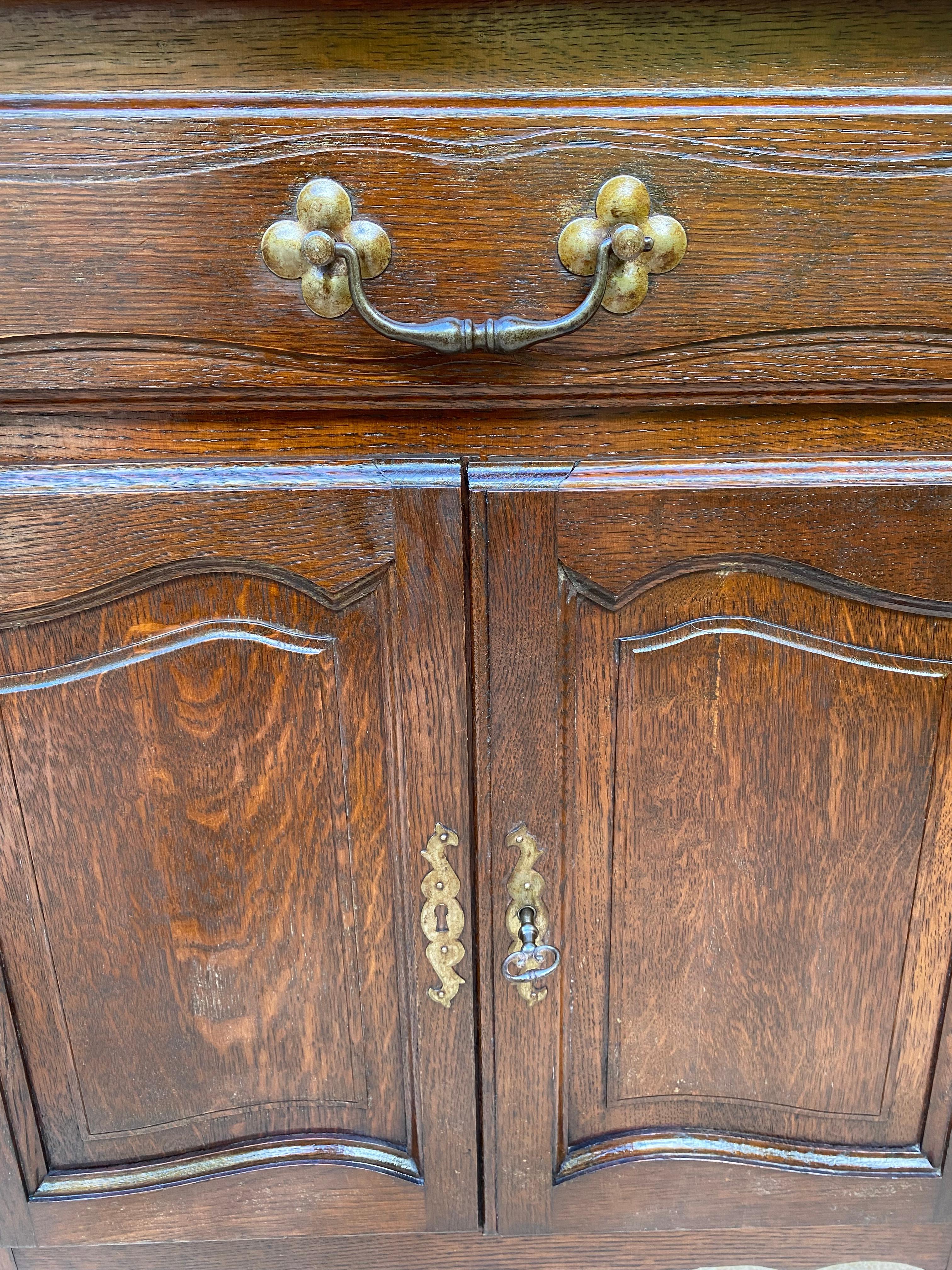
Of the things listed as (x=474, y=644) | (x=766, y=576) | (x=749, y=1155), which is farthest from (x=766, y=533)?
(x=749, y=1155)

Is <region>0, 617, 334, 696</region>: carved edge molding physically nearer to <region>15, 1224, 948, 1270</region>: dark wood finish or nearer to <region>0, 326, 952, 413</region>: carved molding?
<region>0, 326, 952, 413</region>: carved molding

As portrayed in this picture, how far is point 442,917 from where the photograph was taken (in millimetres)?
→ 537

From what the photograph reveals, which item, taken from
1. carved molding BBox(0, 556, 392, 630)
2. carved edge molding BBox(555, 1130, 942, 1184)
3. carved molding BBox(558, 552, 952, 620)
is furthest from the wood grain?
carved edge molding BBox(555, 1130, 942, 1184)

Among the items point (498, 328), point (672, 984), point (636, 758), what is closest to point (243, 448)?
point (498, 328)

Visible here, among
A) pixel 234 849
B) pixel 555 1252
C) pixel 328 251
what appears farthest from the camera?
pixel 555 1252

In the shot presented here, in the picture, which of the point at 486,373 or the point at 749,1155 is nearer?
the point at 486,373

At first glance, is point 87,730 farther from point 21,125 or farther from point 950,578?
point 950,578

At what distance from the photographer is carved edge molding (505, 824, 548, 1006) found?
52 centimetres

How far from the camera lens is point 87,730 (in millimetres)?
494

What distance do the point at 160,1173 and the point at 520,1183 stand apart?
23cm

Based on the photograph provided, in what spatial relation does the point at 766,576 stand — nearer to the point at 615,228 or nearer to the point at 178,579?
the point at 615,228

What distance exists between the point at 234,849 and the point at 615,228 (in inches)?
14.8

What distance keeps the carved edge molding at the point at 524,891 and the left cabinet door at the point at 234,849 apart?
3cm

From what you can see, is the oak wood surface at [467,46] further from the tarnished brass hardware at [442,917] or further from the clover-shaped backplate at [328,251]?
the tarnished brass hardware at [442,917]
